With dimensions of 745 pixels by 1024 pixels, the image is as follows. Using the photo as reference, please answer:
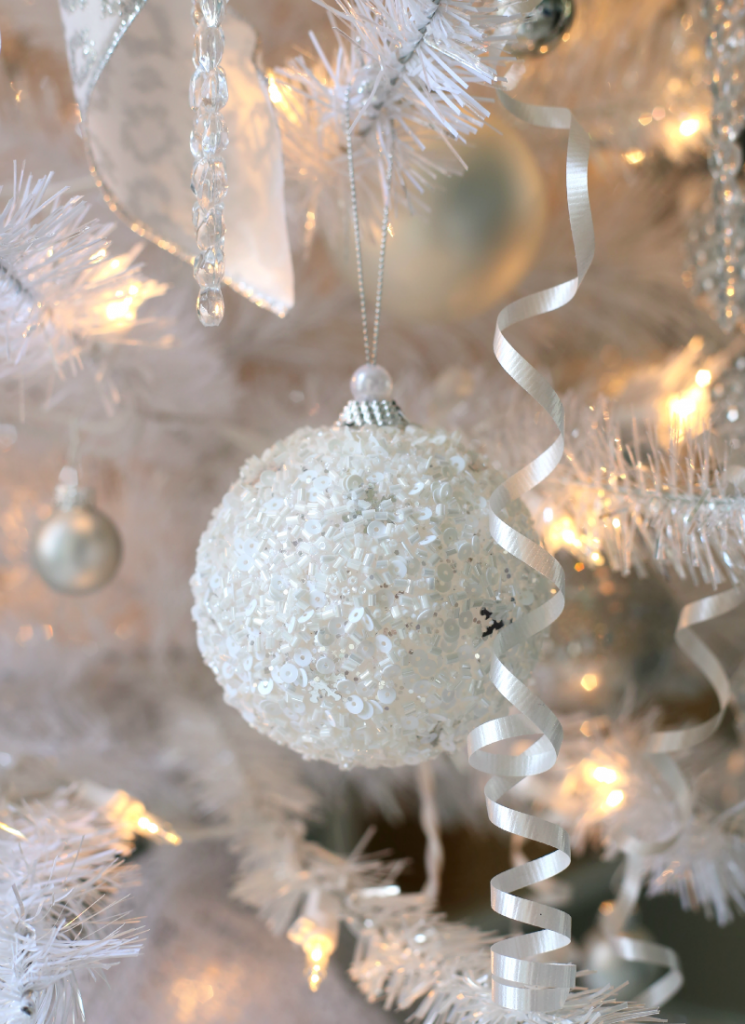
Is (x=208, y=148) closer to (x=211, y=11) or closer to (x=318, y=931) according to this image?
(x=211, y=11)

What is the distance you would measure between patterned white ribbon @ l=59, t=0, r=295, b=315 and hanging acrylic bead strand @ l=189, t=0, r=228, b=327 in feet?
0.29

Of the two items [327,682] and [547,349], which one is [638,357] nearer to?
[547,349]

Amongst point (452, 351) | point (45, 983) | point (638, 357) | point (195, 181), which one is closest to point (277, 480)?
point (195, 181)

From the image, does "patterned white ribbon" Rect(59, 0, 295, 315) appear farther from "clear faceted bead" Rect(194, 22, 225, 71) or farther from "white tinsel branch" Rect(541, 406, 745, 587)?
"white tinsel branch" Rect(541, 406, 745, 587)

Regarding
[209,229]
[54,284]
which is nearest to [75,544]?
[54,284]

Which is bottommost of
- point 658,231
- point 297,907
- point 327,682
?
point 297,907

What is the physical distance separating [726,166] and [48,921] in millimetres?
712

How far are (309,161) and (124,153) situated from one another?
4.9 inches

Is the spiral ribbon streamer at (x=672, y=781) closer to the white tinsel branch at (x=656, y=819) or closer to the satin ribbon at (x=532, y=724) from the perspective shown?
the white tinsel branch at (x=656, y=819)

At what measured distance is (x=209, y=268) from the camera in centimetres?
39

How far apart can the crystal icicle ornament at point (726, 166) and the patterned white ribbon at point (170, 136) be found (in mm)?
351

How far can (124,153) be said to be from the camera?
0.50m

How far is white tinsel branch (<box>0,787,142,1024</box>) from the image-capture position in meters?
0.41

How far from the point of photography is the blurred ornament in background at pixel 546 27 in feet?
1.84
